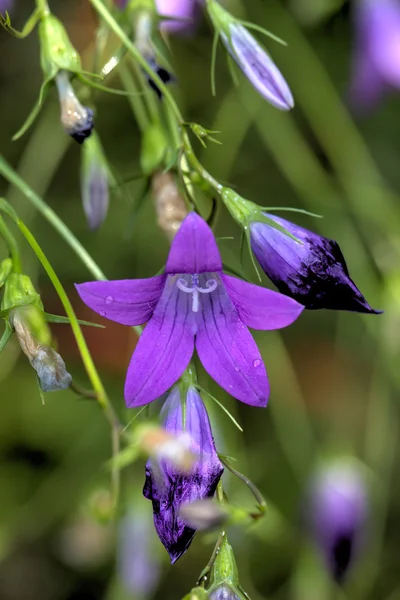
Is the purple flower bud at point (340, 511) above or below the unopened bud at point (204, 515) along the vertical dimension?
below

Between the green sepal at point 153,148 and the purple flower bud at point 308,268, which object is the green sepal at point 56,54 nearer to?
the green sepal at point 153,148

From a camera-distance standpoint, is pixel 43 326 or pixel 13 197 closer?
pixel 43 326

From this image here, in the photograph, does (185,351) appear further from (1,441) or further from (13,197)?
(1,441)

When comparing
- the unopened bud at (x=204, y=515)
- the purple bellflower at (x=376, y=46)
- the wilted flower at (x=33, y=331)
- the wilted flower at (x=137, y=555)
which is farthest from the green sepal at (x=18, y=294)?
the purple bellflower at (x=376, y=46)

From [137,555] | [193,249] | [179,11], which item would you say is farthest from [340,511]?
[179,11]

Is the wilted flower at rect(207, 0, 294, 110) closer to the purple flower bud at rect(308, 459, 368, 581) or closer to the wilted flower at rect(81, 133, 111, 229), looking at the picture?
the wilted flower at rect(81, 133, 111, 229)

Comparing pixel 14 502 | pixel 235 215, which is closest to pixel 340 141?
pixel 235 215

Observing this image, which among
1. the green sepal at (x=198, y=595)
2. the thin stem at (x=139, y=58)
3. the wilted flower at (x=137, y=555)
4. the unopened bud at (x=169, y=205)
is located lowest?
the wilted flower at (x=137, y=555)

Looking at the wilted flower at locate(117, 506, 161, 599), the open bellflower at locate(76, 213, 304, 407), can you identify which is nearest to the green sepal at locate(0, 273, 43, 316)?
the open bellflower at locate(76, 213, 304, 407)
